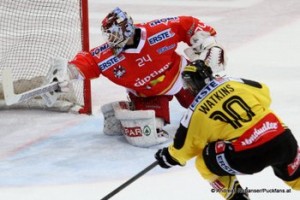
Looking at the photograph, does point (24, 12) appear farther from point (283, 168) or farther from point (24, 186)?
point (283, 168)

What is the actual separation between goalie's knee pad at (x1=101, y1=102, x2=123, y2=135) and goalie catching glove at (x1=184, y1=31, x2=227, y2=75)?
51 centimetres

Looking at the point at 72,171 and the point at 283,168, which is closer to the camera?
the point at 283,168

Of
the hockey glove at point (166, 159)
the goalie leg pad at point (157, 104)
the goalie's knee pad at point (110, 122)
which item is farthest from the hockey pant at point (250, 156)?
the goalie's knee pad at point (110, 122)

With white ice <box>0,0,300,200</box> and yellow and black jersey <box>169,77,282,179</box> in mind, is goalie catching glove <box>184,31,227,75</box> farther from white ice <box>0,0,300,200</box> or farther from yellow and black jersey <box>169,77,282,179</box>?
yellow and black jersey <box>169,77,282,179</box>

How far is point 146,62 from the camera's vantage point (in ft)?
13.3

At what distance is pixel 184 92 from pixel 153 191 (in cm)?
98

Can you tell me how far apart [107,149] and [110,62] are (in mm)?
424

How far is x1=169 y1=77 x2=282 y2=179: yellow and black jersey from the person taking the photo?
2.87 meters

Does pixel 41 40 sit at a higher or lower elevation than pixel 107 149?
lower

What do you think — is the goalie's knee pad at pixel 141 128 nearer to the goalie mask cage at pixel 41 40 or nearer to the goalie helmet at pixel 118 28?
the goalie helmet at pixel 118 28

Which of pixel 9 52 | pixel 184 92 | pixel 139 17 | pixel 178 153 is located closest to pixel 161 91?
pixel 184 92

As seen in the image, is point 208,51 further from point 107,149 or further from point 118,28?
point 107,149

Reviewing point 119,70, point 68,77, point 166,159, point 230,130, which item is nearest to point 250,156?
point 230,130

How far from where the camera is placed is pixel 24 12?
6.29 metres
